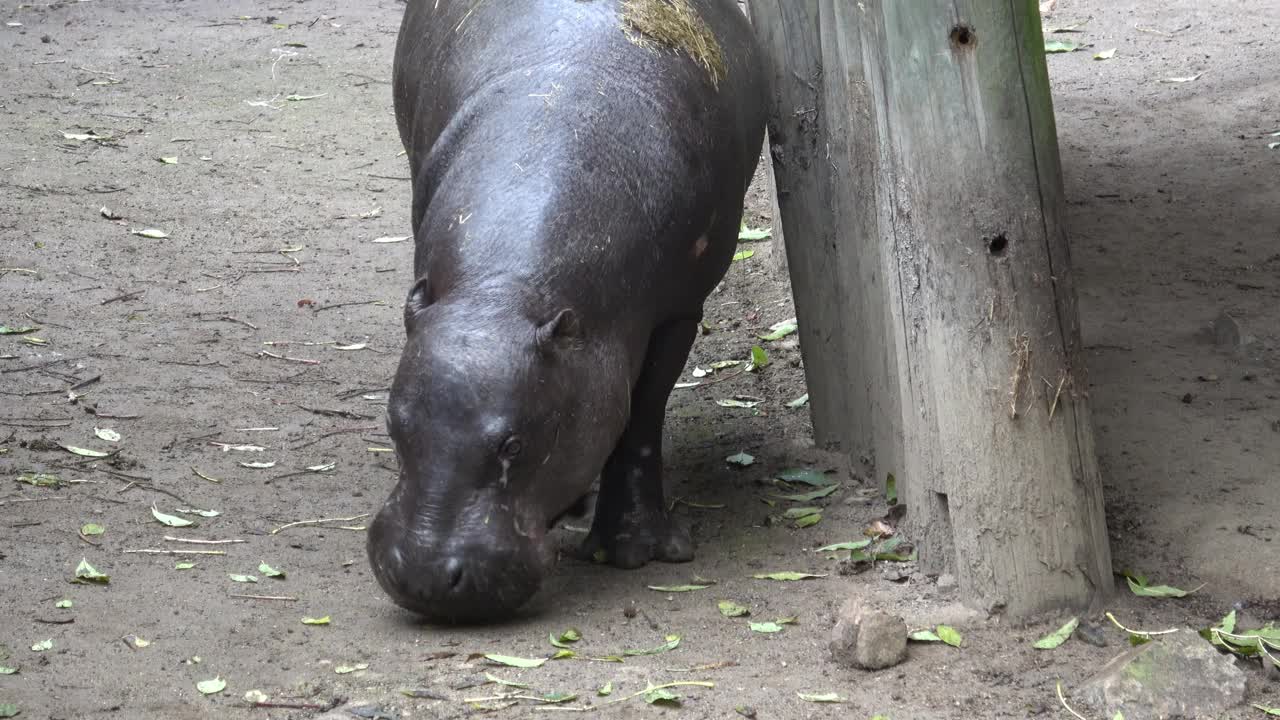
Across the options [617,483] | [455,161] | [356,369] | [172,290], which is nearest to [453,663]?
[617,483]

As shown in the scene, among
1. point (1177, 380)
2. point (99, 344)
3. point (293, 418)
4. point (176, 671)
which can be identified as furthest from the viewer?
point (99, 344)

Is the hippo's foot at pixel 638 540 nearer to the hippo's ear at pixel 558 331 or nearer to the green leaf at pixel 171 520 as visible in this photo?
the hippo's ear at pixel 558 331

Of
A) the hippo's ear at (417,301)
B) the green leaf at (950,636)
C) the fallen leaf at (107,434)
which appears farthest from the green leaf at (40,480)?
the green leaf at (950,636)

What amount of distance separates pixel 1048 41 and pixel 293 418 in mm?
6887

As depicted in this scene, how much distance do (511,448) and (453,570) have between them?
0.36m

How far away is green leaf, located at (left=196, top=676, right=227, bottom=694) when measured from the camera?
3.82 metres

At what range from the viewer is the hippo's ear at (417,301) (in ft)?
14.2

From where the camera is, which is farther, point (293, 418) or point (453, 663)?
point (293, 418)

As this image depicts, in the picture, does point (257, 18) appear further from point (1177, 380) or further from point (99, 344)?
point (1177, 380)

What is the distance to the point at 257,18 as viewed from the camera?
12406 millimetres

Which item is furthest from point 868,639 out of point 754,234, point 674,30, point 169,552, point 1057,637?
point 754,234

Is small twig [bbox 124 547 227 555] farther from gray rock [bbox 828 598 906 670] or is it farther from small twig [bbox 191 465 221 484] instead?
gray rock [bbox 828 598 906 670]

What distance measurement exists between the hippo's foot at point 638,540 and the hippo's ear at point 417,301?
1069 mm

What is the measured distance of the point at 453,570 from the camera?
4.08 m
